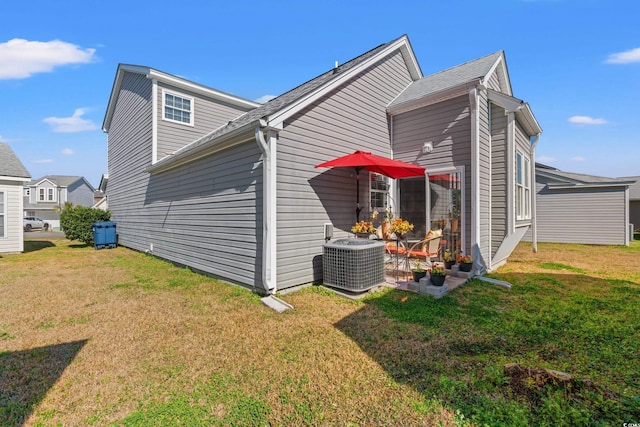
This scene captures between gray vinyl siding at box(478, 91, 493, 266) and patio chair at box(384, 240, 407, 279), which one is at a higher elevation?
gray vinyl siding at box(478, 91, 493, 266)

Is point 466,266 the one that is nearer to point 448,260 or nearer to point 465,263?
point 465,263

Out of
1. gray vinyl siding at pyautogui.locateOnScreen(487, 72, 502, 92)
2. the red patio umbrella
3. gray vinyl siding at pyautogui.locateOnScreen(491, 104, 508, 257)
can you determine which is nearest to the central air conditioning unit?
the red patio umbrella

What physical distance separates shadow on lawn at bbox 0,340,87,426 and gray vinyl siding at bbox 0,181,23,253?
464 inches

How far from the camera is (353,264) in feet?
16.8

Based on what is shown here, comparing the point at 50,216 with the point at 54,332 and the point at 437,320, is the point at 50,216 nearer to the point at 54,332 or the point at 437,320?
the point at 54,332

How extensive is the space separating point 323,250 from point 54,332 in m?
4.11

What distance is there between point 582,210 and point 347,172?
538 inches

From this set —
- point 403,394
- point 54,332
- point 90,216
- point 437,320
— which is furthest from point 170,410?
point 90,216

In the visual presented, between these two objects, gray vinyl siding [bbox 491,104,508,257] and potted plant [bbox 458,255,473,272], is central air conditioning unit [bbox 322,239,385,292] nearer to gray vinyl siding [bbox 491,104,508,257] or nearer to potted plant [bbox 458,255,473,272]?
potted plant [bbox 458,255,473,272]

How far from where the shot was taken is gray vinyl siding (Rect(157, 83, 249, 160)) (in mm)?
9836

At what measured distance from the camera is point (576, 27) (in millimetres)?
6734

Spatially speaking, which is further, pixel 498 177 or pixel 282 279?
pixel 498 177

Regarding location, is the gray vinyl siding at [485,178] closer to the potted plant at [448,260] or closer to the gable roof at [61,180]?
the potted plant at [448,260]

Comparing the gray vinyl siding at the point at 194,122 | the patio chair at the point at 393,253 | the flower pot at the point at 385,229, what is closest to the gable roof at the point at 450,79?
the flower pot at the point at 385,229
